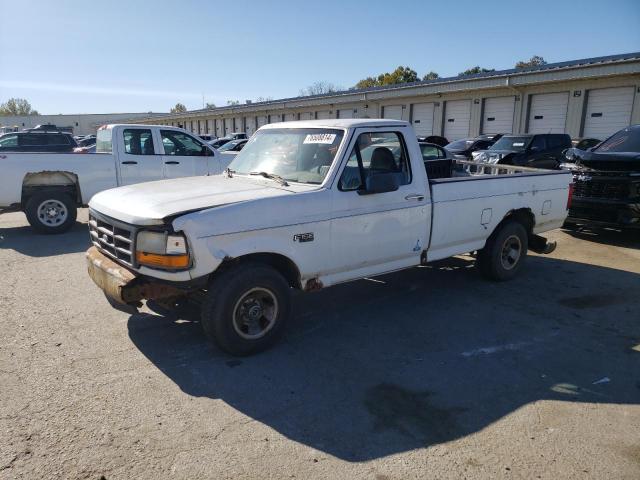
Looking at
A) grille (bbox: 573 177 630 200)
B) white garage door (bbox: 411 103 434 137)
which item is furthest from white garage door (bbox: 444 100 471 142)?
grille (bbox: 573 177 630 200)

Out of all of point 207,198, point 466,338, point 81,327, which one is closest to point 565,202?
point 466,338

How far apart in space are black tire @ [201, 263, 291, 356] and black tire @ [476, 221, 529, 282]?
317cm

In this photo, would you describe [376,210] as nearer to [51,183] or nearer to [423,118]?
[51,183]

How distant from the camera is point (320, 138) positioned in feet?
15.9

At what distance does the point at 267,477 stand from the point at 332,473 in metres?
0.37

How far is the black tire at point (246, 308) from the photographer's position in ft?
13.0

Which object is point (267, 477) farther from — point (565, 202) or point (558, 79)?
point (558, 79)

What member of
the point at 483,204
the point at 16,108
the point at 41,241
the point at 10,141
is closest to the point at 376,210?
the point at 483,204

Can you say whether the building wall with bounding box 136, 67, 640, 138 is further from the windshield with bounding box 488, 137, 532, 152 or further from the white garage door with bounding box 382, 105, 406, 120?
the windshield with bounding box 488, 137, 532, 152

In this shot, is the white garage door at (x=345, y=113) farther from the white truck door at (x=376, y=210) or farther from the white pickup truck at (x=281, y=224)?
the white truck door at (x=376, y=210)

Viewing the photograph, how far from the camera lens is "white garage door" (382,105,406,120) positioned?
31.8 metres

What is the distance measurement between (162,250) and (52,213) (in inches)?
269

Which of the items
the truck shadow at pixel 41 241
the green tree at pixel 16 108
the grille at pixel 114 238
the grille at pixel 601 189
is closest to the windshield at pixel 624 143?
the grille at pixel 601 189

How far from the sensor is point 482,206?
5809 mm
